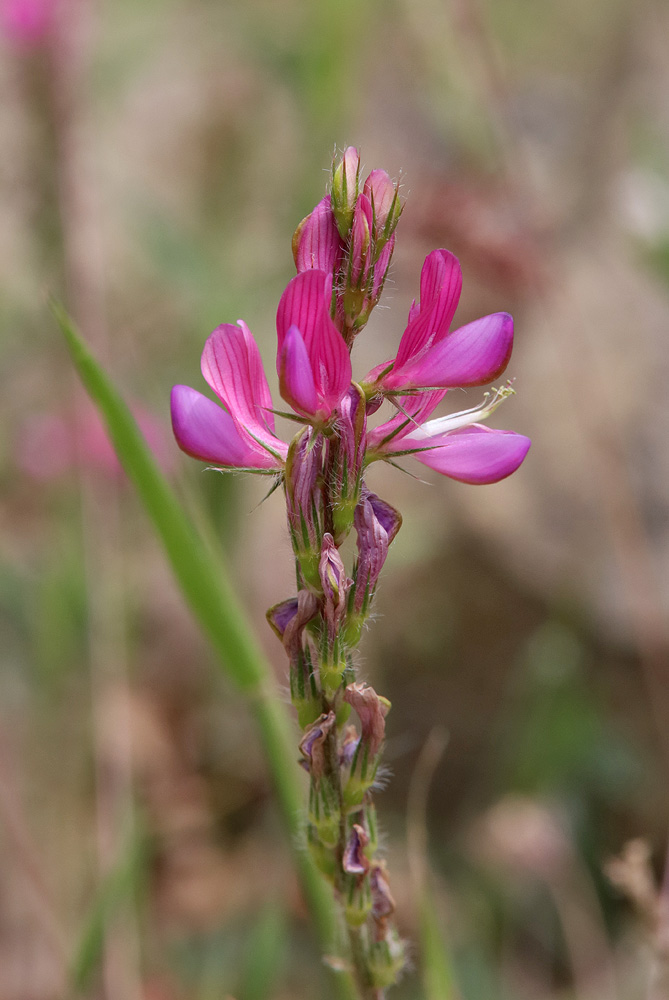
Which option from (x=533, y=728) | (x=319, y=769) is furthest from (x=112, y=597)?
(x=319, y=769)

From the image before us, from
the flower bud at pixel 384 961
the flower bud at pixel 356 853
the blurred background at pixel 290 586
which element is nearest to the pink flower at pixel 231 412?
the flower bud at pixel 356 853

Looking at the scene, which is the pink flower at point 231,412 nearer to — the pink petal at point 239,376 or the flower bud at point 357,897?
the pink petal at point 239,376

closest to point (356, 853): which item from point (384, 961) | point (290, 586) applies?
point (384, 961)

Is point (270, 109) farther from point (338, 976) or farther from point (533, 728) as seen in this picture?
point (338, 976)

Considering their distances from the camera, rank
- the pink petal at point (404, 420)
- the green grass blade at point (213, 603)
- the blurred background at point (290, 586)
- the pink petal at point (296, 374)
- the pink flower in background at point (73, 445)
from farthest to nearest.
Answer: the pink flower in background at point (73, 445) → the blurred background at point (290, 586) → the green grass blade at point (213, 603) → the pink petal at point (404, 420) → the pink petal at point (296, 374)

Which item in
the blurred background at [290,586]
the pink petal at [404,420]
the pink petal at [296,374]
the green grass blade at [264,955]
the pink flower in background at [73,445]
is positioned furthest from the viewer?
the pink flower in background at [73,445]

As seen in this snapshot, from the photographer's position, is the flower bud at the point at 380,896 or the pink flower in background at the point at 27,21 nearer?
the flower bud at the point at 380,896

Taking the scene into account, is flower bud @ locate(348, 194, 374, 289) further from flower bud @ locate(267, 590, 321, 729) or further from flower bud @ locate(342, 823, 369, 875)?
flower bud @ locate(342, 823, 369, 875)

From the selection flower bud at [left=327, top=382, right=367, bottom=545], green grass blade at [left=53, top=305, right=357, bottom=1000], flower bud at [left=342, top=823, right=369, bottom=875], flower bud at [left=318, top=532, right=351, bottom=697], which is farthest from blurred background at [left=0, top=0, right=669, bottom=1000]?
flower bud at [left=327, top=382, right=367, bottom=545]
